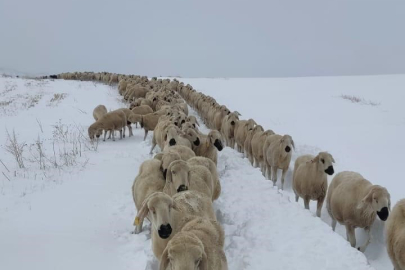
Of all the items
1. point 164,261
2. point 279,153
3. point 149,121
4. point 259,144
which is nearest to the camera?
point 164,261

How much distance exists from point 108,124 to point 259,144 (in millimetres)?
6328

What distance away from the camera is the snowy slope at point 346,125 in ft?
33.7

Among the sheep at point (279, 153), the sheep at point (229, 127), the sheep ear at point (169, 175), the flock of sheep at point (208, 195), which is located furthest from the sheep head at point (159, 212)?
the sheep at point (229, 127)

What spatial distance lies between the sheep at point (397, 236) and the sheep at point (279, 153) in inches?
183

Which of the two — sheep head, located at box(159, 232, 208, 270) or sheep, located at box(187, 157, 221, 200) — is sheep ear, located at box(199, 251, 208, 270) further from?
sheep, located at box(187, 157, 221, 200)

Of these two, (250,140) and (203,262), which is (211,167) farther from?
(250,140)

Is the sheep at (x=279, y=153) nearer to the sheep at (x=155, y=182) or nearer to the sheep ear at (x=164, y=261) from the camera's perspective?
the sheep at (x=155, y=182)

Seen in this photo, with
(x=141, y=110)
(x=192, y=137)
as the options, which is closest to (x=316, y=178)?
(x=192, y=137)

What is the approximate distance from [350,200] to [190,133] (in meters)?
5.06

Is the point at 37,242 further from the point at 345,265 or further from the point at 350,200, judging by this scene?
the point at 350,200

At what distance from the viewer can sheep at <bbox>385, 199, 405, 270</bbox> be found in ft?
18.5

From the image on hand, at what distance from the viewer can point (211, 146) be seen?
35.6 ft

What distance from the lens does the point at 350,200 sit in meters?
7.34

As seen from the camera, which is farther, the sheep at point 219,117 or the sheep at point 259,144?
the sheep at point 219,117
